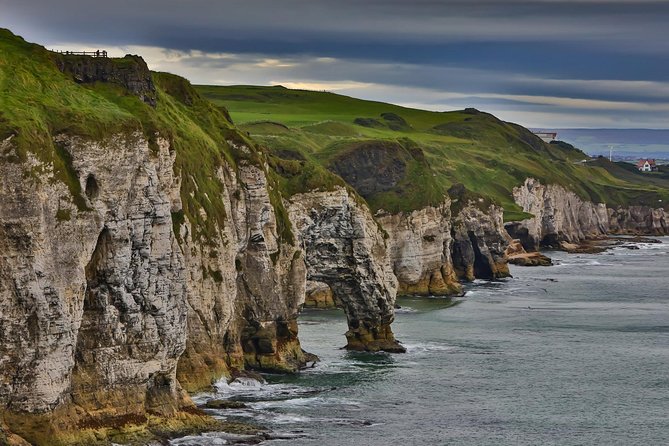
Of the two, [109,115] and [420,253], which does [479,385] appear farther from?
[420,253]

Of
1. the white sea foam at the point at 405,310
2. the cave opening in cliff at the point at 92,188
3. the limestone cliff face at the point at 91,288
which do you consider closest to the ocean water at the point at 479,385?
the white sea foam at the point at 405,310

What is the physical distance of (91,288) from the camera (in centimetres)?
7688

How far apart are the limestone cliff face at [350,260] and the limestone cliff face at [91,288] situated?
37.8 metres

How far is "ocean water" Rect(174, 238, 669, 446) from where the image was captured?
90625 mm

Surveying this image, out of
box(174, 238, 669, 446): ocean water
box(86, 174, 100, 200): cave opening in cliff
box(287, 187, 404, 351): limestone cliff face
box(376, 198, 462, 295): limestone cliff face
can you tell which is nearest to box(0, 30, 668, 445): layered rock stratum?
box(86, 174, 100, 200): cave opening in cliff

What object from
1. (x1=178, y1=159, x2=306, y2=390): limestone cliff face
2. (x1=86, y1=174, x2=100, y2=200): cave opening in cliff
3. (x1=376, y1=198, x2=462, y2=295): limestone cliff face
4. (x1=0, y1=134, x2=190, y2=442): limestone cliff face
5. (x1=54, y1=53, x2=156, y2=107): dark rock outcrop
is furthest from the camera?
(x1=376, y1=198, x2=462, y2=295): limestone cliff face

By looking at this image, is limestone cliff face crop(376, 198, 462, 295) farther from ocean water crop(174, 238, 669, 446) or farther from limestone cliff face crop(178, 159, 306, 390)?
limestone cliff face crop(178, 159, 306, 390)

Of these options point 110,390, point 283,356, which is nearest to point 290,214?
point 283,356

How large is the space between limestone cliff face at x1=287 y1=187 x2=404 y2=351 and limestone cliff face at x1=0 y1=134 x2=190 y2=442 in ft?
124

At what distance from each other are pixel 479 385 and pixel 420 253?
7337cm

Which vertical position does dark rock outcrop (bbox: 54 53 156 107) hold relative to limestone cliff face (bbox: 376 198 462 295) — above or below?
above

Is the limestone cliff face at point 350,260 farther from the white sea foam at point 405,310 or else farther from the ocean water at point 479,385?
the white sea foam at point 405,310

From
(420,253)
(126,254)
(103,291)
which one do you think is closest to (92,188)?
(126,254)

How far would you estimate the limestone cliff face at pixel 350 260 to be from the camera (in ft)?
409
